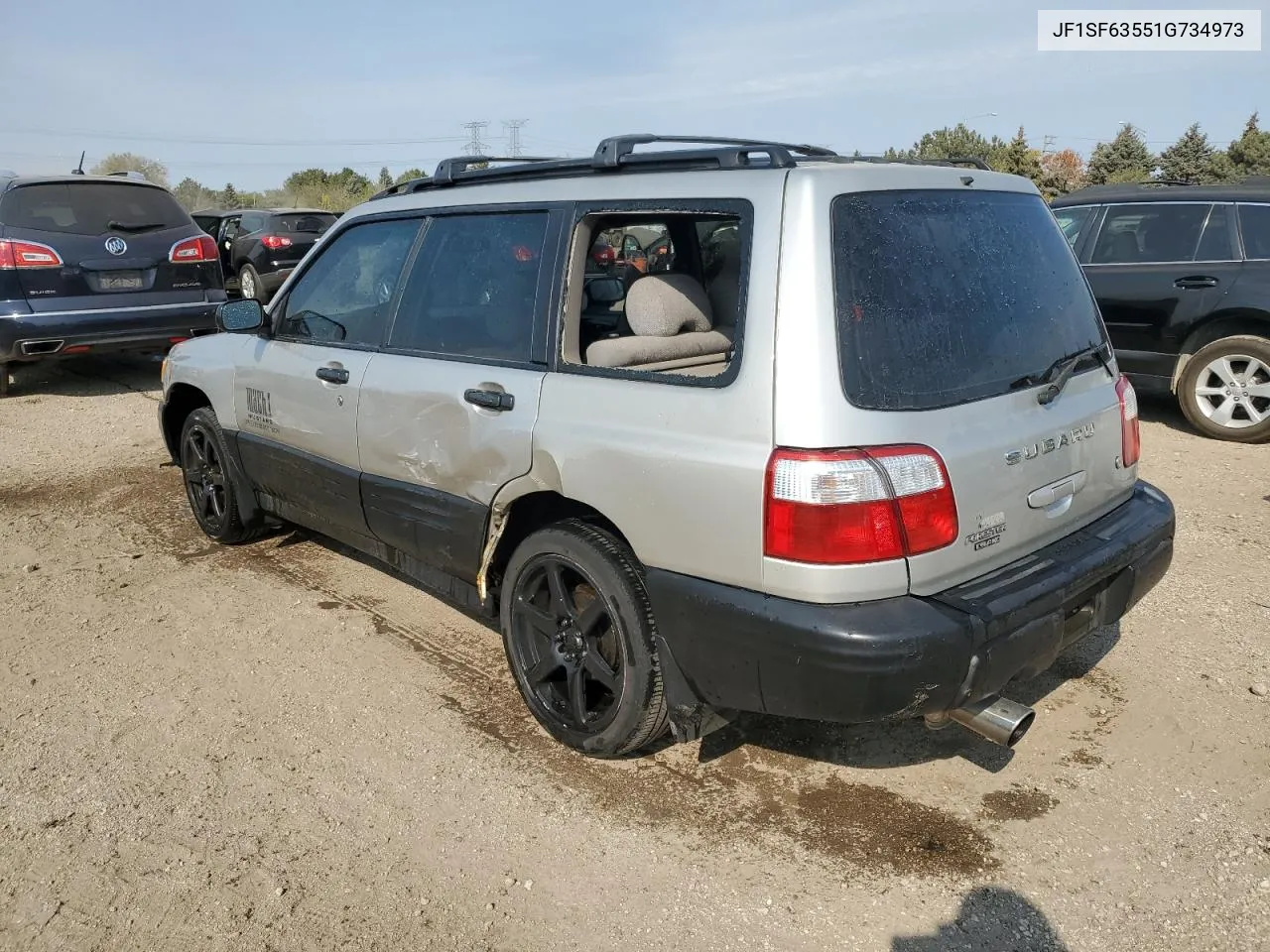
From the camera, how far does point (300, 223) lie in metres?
16.0

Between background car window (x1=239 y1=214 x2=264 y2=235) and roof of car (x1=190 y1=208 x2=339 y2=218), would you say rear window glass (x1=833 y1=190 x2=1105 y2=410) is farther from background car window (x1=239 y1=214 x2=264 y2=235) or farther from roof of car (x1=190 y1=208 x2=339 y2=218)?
background car window (x1=239 y1=214 x2=264 y2=235)

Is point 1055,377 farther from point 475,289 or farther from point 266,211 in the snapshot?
point 266,211

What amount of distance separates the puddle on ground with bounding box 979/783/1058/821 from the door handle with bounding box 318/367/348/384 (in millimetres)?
2763

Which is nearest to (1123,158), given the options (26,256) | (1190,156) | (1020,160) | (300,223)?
(1190,156)

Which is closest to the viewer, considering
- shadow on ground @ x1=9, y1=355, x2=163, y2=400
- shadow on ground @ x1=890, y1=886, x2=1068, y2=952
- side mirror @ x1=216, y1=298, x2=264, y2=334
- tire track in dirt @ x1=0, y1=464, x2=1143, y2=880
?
shadow on ground @ x1=890, y1=886, x2=1068, y2=952

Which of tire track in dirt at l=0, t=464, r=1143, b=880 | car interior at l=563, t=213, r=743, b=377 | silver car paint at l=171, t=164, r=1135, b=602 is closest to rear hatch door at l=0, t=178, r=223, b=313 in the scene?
tire track in dirt at l=0, t=464, r=1143, b=880

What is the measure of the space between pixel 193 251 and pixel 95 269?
87 cm

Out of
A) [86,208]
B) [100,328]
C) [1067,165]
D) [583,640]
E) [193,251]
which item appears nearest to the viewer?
[583,640]

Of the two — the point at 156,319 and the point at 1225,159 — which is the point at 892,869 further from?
the point at 1225,159

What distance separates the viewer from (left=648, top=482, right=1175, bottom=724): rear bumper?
2377 mm

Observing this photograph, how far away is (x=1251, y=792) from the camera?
2.93 metres

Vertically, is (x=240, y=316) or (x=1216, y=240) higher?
(x=1216, y=240)

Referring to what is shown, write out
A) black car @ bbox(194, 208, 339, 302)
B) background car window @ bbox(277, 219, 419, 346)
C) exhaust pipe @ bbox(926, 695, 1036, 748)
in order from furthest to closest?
black car @ bbox(194, 208, 339, 302), background car window @ bbox(277, 219, 419, 346), exhaust pipe @ bbox(926, 695, 1036, 748)

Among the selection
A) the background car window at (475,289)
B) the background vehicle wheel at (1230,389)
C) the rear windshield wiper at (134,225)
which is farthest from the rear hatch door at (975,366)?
the rear windshield wiper at (134,225)
